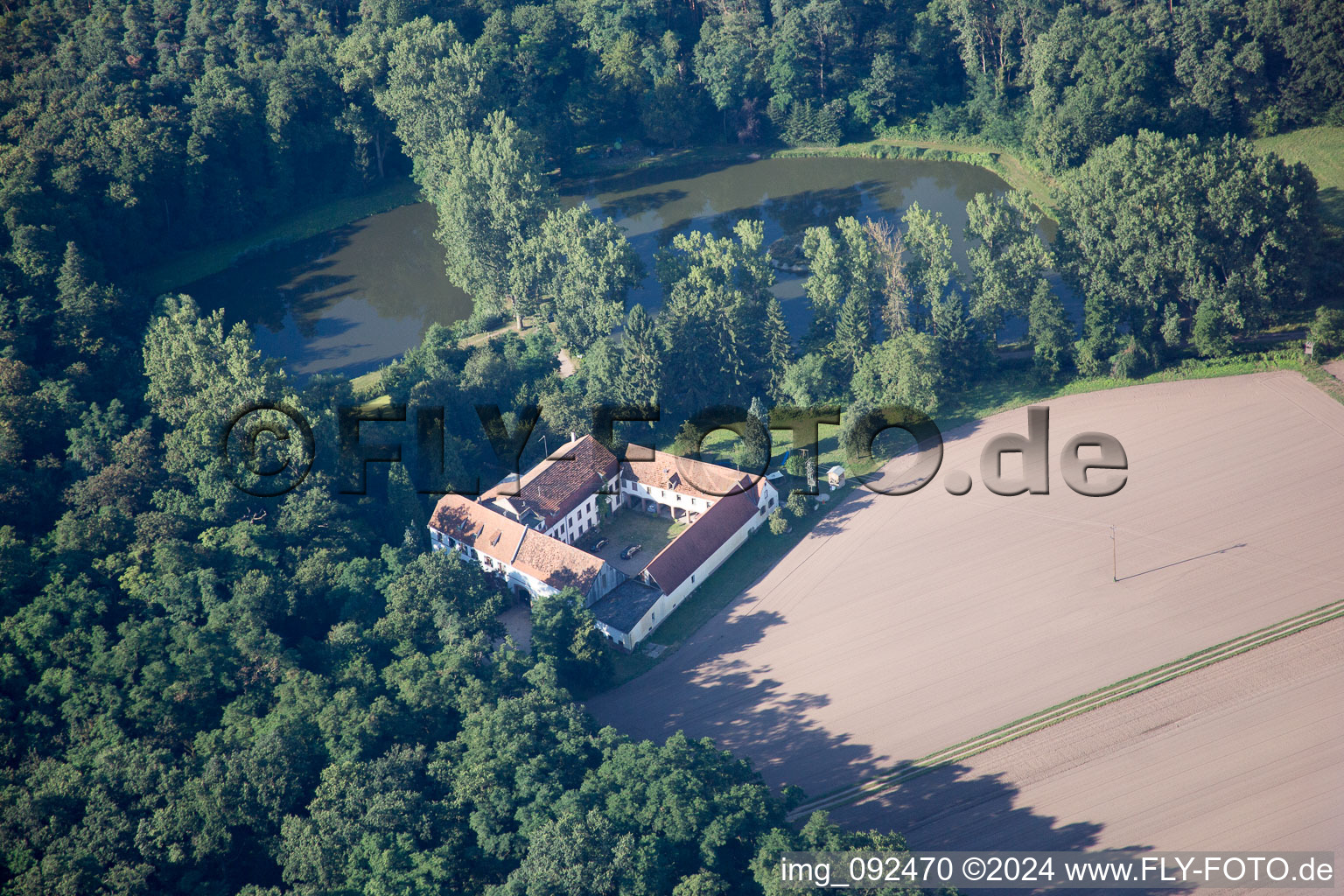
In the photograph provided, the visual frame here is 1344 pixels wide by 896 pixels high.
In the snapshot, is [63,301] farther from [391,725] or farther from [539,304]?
[391,725]

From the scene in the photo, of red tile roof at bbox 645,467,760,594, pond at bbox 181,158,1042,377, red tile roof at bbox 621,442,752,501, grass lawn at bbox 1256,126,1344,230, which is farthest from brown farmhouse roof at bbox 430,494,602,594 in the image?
grass lawn at bbox 1256,126,1344,230

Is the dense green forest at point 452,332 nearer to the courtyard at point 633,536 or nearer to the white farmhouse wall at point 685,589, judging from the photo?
the white farmhouse wall at point 685,589

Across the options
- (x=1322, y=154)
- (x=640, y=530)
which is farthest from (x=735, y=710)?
(x=1322, y=154)

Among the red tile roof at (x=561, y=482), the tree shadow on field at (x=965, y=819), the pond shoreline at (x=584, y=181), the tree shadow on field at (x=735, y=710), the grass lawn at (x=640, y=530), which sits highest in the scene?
the pond shoreline at (x=584, y=181)

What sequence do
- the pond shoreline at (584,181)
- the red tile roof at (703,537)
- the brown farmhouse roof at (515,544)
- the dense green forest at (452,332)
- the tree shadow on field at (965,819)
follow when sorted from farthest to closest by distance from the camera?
the pond shoreline at (584,181) < the red tile roof at (703,537) < the brown farmhouse roof at (515,544) < the tree shadow on field at (965,819) < the dense green forest at (452,332)

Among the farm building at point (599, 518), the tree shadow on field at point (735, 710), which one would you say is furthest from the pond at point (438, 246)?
the tree shadow on field at point (735, 710)

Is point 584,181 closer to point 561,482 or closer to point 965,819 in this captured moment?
point 561,482
